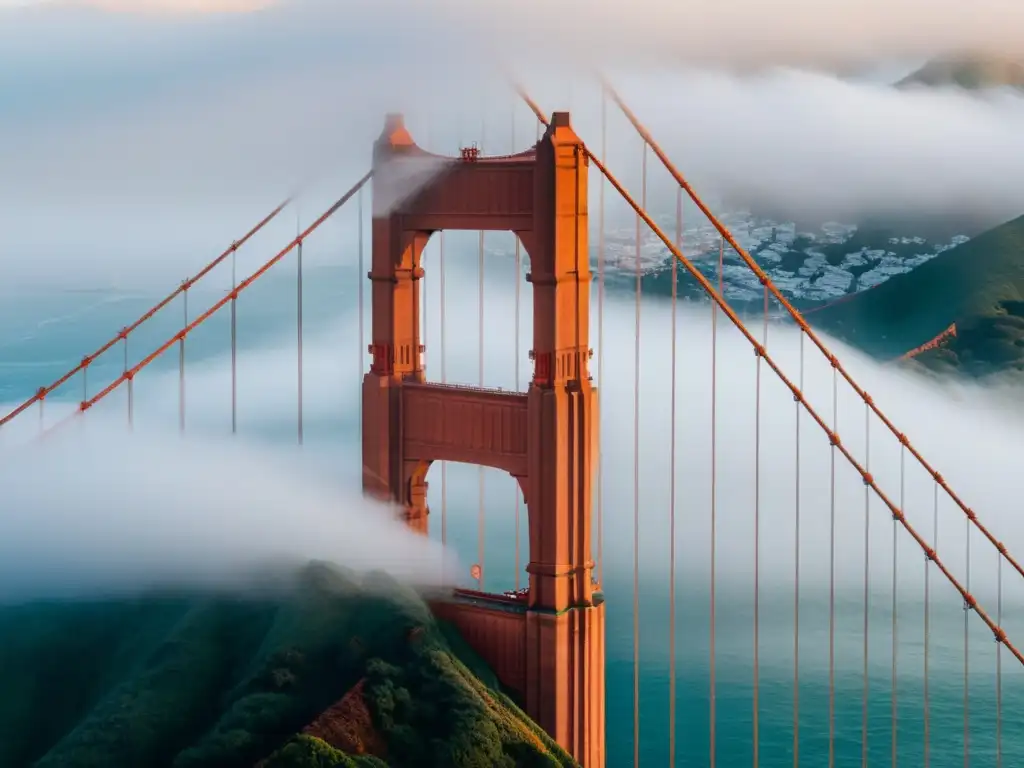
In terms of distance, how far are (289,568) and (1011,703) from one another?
40.8 feet

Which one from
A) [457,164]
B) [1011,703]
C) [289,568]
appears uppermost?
[457,164]

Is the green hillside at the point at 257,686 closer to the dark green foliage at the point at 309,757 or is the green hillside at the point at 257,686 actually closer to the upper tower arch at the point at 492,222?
the dark green foliage at the point at 309,757

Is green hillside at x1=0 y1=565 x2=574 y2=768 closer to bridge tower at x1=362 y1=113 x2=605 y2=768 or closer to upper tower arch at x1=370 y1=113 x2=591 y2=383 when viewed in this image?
bridge tower at x1=362 y1=113 x2=605 y2=768

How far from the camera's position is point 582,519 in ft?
64.3

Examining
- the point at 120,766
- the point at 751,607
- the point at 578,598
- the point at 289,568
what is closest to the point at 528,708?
the point at 578,598

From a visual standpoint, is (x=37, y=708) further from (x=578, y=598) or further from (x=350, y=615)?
(x=578, y=598)

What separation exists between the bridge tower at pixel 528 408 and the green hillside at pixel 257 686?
597mm

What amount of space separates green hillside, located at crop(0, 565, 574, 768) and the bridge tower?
597 mm

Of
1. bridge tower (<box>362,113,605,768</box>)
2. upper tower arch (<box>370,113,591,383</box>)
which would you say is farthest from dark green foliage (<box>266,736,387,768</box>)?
upper tower arch (<box>370,113,591,383</box>)

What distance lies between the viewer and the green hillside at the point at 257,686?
59.2 ft

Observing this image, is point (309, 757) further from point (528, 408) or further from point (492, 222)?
point (492, 222)

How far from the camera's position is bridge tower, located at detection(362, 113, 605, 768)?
63.4ft

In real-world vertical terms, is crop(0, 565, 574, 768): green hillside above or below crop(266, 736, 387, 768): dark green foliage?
above

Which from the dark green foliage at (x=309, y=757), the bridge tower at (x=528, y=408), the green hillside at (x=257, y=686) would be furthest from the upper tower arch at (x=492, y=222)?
the dark green foliage at (x=309, y=757)
